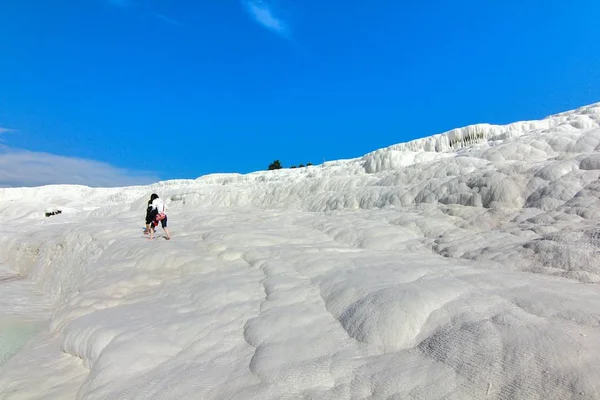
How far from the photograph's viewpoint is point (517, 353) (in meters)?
2.71

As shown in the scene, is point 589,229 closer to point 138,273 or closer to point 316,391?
point 316,391

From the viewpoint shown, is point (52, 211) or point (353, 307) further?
point (52, 211)

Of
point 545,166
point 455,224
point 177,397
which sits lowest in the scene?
point 177,397

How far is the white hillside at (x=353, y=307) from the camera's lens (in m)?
2.86

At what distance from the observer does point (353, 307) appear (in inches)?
161

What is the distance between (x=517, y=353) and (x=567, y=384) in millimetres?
377

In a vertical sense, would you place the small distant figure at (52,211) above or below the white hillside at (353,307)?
above

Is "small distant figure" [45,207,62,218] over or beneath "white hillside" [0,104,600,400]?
over

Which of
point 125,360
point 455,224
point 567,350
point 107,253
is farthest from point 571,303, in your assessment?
point 107,253

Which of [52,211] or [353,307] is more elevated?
[52,211]

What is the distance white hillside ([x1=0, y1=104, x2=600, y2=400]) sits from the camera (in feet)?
9.39

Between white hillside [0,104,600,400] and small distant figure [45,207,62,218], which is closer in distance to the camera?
white hillside [0,104,600,400]

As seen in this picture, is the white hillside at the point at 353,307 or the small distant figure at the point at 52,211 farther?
the small distant figure at the point at 52,211

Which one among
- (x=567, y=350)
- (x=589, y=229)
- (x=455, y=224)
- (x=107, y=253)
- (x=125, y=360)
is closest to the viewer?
(x=567, y=350)
